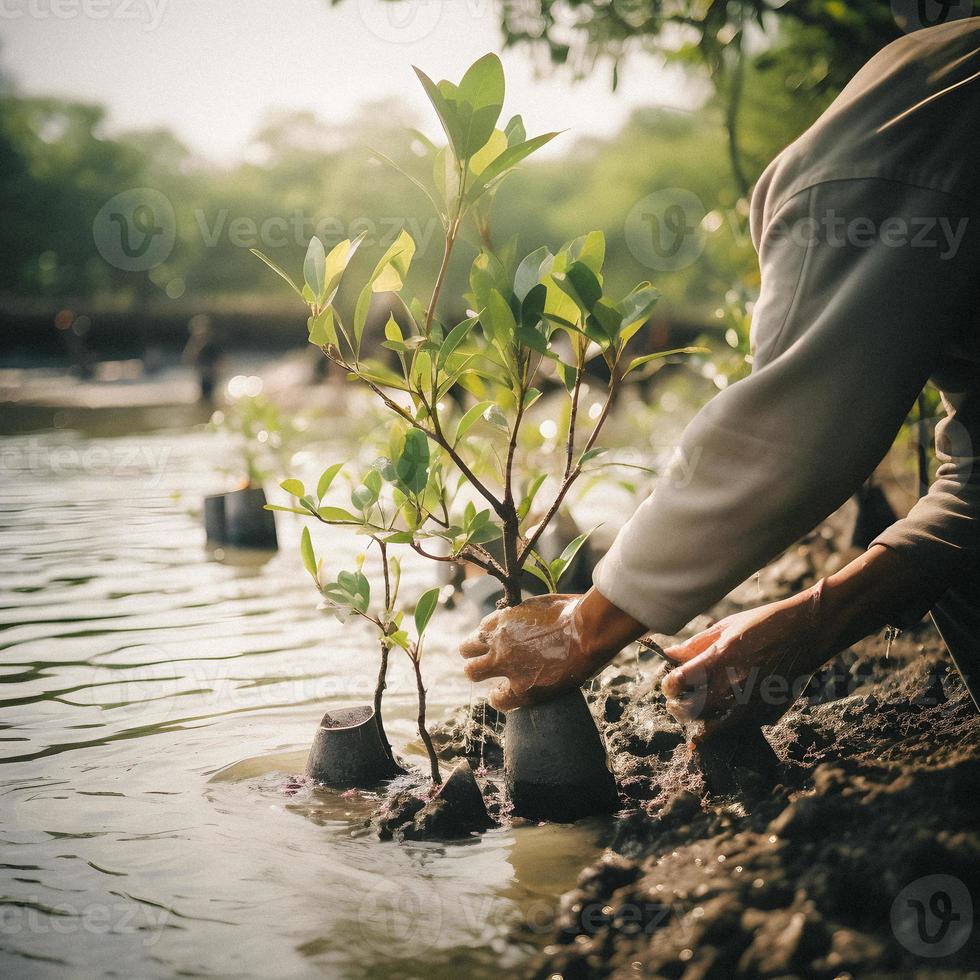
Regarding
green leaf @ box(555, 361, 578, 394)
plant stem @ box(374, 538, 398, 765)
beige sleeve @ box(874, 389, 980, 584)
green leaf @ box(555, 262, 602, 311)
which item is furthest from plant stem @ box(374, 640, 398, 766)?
beige sleeve @ box(874, 389, 980, 584)

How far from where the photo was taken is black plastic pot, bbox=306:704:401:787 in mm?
2631

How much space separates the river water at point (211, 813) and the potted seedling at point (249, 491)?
69cm

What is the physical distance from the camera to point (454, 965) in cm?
178

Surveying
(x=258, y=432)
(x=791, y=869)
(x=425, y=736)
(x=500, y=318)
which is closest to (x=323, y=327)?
(x=500, y=318)

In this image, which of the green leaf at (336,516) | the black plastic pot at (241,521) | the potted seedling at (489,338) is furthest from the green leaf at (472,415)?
the black plastic pot at (241,521)

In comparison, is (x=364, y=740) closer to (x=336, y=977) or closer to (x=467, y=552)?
(x=467, y=552)

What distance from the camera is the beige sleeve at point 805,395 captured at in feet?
5.45

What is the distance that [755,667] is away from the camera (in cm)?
212

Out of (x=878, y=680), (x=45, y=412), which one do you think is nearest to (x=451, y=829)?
(x=878, y=680)

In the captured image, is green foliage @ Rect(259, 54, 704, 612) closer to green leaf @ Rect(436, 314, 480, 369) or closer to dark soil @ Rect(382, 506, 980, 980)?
green leaf @ Rect(436, 314, 480, 369)

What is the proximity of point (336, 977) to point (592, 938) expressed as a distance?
0.48m

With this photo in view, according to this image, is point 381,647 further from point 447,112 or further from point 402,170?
point 447,112

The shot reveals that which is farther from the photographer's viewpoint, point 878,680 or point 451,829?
point 878,680

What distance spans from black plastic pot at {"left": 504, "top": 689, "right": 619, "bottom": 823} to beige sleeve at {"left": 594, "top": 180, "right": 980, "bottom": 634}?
0.58m
